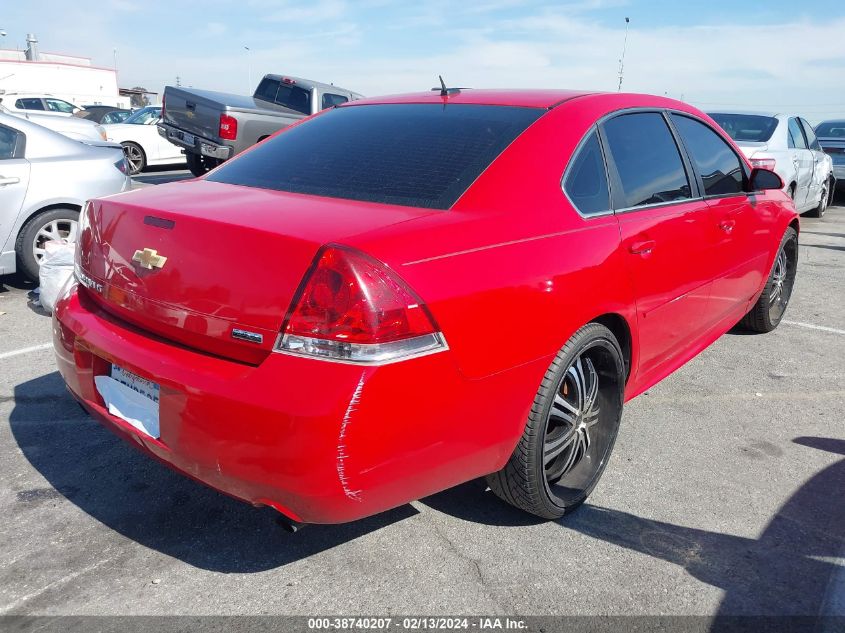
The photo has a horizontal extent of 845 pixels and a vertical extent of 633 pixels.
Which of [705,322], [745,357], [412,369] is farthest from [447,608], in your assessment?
[745,357]

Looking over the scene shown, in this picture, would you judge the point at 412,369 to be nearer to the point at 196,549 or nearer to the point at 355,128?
the point at 196,549

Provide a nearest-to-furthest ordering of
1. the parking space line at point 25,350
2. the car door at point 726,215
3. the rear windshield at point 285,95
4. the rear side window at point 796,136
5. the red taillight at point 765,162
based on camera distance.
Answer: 1. the car door at point 726,215
2. the parking space line at point 25,350
3. the red taillight at point 765,162
4. the rear side window at point 796,136
5. the rear windshield at point 285,95

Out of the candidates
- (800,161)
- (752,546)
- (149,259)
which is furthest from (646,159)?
(800,161)

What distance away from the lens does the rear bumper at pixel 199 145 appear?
1091 centimetres

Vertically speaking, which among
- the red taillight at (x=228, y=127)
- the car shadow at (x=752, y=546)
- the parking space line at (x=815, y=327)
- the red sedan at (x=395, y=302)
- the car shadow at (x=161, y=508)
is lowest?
the car shadow at (x=161, y=508)

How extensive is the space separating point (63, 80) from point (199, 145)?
1628 inches

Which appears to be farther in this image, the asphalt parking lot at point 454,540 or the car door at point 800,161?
the car door at point 800,161

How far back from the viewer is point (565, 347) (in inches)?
102

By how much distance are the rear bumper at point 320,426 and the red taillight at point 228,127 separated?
9.02 metres

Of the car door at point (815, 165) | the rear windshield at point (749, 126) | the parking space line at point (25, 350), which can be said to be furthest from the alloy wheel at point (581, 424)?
the car door at point (815, 165)

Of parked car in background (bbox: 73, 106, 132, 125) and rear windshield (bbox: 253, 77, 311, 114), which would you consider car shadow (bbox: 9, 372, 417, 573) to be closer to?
rear windshield (bbox: 253, 77, 311, 114)

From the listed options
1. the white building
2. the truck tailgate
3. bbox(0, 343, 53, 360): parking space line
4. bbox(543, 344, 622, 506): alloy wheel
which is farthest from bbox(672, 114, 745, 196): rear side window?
the white building

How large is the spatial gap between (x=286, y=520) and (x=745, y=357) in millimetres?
3703

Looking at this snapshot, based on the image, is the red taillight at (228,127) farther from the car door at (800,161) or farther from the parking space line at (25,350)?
the car door at (800,161)
